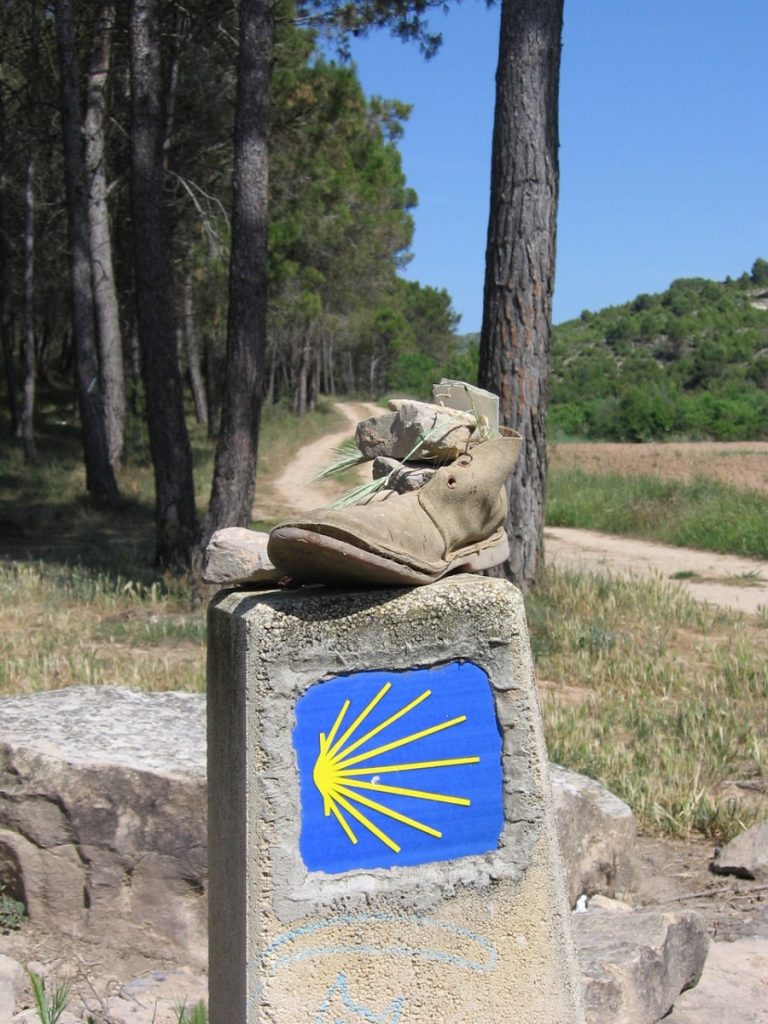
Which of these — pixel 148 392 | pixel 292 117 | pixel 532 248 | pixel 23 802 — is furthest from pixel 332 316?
pixel 23 802

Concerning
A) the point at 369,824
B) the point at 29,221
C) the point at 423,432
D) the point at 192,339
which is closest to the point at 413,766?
the point at 369,824

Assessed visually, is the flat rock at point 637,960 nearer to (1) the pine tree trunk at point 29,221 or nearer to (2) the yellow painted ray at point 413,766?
(2) the yellow painted ray at point 413,766

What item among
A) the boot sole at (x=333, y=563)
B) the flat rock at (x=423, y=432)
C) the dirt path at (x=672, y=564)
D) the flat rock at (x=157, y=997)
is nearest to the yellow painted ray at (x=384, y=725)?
the boot sole at (x=333, y=563)

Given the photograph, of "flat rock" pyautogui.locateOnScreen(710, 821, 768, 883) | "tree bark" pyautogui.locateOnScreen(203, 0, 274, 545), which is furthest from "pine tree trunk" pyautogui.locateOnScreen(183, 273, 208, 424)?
"flat rock" pyautogui.locateOnScreen(710, 821, 768, 883)

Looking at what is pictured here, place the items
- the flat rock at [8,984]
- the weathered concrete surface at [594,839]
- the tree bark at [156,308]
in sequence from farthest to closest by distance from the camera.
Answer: the tree bark at [156,308] → the weathered concrete surface at [594,839] → the flat rock at [8,984]

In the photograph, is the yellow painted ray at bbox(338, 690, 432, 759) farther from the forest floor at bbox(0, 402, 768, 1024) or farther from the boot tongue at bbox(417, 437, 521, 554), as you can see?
the forest floor at bbox(0, 402, 768, 1024)

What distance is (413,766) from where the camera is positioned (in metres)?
2.51

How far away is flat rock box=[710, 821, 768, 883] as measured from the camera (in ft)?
15.5

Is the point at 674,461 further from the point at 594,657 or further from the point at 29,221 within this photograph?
the point at 594,657

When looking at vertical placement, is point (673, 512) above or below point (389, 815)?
below

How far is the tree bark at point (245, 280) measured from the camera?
10336 mm

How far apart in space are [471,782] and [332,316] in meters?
34.6

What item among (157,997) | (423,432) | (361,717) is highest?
(423,432)

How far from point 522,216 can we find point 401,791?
6888mm
